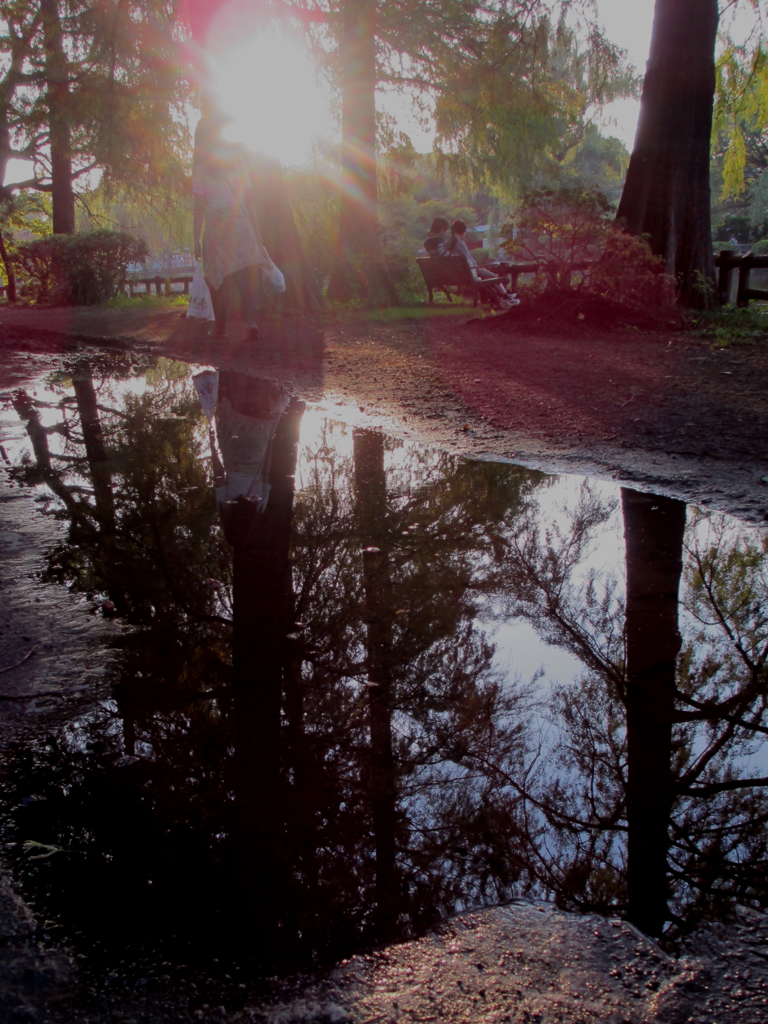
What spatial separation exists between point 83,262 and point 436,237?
8591mm

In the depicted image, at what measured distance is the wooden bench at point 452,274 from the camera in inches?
616

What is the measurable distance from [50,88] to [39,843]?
78.5ft

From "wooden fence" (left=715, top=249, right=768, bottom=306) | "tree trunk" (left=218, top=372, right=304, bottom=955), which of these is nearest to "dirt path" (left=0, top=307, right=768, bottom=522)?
"tree trunk" (left=218, top=372, right=304, bottom=955)

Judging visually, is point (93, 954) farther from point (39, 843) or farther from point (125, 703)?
point (125, 703)

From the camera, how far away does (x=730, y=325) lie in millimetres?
10773

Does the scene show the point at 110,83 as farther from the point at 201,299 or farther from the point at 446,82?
the point at 446,82

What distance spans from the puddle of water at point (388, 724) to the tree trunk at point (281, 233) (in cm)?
1036

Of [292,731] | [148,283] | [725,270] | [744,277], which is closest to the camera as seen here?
[292,731]

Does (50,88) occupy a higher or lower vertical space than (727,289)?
higher

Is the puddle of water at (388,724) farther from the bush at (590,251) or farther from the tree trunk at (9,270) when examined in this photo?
the tree trunk at (9,270)

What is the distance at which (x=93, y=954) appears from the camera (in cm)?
146

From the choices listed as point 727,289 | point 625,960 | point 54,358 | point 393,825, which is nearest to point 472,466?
point 393,825

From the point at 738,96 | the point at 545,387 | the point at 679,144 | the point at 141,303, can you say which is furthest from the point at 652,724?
the point at 141,303

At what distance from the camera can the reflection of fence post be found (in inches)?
518
